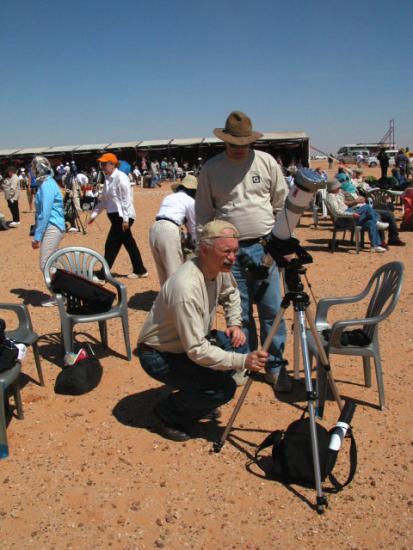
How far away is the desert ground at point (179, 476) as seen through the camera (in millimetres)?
A: 2525

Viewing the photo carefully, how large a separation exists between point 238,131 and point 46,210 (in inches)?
121

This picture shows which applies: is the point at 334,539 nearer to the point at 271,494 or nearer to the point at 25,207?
the point at 271,494

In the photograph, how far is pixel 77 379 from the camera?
3953 mm

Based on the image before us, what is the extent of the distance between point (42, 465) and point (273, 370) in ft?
5.88

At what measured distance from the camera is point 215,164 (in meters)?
3.70

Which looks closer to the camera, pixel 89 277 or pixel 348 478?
pixel 348 478

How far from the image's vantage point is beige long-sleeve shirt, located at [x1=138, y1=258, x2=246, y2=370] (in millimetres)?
2830

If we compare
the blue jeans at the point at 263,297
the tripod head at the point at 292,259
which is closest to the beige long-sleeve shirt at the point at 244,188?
the blue jeans at the point at 263,297

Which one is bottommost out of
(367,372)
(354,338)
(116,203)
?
(367,372)

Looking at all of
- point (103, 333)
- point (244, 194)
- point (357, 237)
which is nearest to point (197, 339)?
point (244, 194)

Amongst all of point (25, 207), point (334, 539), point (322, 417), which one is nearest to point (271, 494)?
point (334, 539)

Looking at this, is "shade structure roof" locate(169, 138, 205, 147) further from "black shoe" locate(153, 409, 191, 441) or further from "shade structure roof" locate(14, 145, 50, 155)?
"black shoe" locate(153, 409, 191, 441)

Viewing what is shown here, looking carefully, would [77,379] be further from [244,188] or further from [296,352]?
[244,188]

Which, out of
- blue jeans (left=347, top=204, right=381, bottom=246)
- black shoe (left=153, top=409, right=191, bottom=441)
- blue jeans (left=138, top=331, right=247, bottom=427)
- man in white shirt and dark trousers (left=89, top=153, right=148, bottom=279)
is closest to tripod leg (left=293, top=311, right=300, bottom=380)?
blue jeans (left=138, top=331, right=247, bottom=427)
